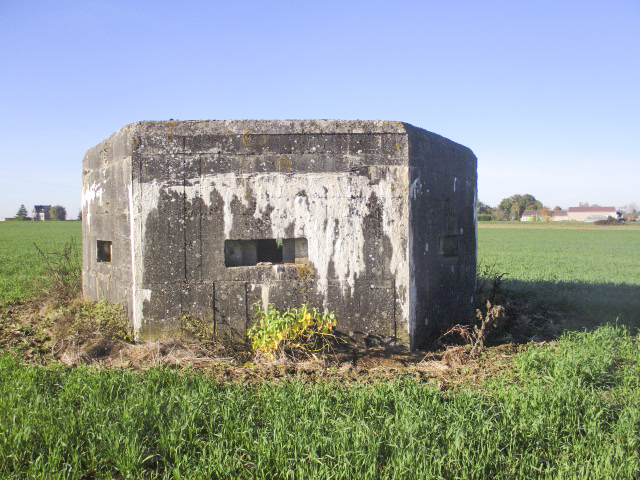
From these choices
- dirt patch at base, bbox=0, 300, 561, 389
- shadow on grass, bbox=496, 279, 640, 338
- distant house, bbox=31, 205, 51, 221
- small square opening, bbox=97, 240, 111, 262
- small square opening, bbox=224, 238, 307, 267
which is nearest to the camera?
dirt patch at base, bbox=0, 300, 561, 389

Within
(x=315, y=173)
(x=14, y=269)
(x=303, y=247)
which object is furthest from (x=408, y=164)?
A: (x=14, y=269)

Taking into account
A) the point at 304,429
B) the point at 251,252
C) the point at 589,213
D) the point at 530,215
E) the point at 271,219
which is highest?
the point at 589,213

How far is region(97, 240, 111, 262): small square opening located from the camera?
20.9ft

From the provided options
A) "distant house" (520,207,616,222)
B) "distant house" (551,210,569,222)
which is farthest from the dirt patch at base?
"distant house" (551,210,569,222)

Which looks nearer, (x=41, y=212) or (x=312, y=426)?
(x=312, y=426)

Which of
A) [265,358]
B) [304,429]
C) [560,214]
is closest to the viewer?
[304,429]

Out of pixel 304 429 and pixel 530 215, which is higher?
pixel 530 215

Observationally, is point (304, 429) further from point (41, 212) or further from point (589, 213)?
point (589, 213)

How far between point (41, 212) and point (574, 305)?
93934 millimetres

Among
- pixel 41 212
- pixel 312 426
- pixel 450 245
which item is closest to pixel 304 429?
pixel 312 426

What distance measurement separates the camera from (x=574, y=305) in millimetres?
7656

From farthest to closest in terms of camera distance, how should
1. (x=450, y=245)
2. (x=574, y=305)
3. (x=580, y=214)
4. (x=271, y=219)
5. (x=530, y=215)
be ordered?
(x=580, y=214), (x=530, y=215), (x=574, y=305), (x=450, y=245), (x=271, y=219)

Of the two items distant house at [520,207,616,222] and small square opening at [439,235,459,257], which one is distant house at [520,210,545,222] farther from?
small square opening at [439,235,459,257]

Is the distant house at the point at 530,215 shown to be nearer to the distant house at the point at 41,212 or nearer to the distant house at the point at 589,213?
the distant house at the point at 589,213
